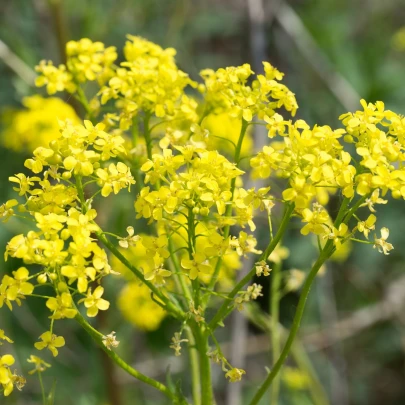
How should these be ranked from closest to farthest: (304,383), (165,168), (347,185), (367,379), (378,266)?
(347,185)
(165,168)
(304,383)
(378,266)
(367,379)

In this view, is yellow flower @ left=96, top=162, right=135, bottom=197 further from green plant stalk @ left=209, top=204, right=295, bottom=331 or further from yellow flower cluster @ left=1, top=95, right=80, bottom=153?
yellow flower cluster @ left=1, top=95, right=80, bottom=153

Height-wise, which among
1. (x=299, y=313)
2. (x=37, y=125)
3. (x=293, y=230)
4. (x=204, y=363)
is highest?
(x=293, y=230)

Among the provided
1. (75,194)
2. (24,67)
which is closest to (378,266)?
(24,67)

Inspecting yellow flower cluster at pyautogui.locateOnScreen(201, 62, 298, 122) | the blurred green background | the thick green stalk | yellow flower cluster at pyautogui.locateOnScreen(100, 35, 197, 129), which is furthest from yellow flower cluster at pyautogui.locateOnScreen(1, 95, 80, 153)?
the thick green stalk

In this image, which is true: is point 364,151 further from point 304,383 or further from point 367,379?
point 367,379

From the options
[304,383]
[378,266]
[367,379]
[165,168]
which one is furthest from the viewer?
[367,379]

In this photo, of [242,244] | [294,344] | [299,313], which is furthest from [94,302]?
[294,344]

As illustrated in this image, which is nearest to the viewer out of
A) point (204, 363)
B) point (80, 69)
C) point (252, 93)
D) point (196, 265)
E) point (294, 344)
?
point (196, 265)

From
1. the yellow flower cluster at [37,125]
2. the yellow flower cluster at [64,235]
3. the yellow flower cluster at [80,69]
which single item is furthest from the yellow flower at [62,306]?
the yellow flower cluster at [37,125]

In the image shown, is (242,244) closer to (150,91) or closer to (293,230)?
(150,91)
